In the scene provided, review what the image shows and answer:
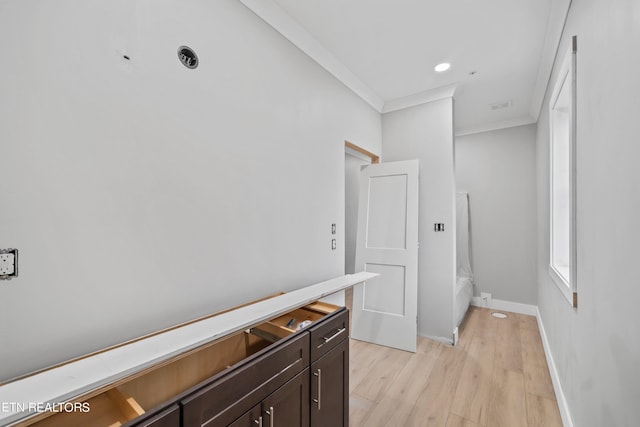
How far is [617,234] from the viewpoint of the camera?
3.32 feet

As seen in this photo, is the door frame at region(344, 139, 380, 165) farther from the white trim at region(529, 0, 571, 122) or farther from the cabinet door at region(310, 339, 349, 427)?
the cabinet door at region(310, 339, 349, 427)

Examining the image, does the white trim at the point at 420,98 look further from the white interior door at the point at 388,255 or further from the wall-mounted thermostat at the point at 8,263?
the wall-mounted thermostat at the point at 8,263

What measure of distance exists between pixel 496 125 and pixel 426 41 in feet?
8.26

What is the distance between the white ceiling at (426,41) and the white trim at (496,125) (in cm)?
68

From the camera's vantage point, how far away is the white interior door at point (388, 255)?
2.90 metres

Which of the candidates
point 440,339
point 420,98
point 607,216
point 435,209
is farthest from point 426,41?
point 440,339

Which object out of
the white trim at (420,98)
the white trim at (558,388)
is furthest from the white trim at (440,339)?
the white trim at (420,98)

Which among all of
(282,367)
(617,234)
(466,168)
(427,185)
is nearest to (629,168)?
(617,234)

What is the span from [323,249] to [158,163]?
4.68 ft

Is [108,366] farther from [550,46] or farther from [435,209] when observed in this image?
[550,46]

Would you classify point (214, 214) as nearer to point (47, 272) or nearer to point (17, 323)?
point (47, 272)

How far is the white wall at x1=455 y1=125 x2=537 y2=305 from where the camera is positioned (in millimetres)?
3857

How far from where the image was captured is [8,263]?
90 centimetres

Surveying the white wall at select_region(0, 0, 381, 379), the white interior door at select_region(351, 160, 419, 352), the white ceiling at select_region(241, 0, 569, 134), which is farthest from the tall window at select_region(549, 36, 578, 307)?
the white wall at select_region(0, 0, 381, 379)
